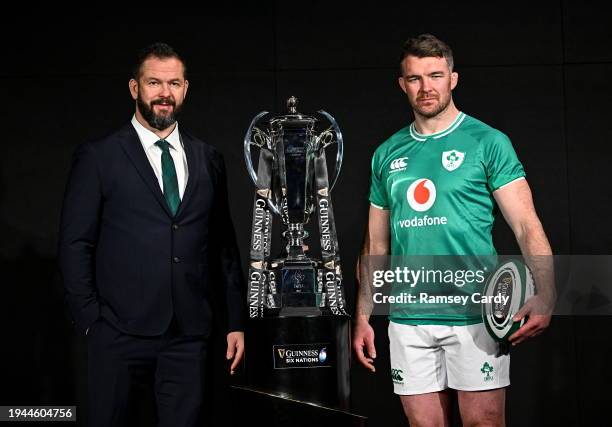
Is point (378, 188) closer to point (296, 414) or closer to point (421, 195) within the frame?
point (421, 195)

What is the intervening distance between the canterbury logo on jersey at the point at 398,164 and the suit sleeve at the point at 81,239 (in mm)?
1058

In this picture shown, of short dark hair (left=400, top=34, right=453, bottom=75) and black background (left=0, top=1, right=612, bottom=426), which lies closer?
short dark hair (left=400, top=34, right=453, bottom=75)

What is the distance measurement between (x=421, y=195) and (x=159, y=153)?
954 millimetres

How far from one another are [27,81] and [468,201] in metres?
2.25

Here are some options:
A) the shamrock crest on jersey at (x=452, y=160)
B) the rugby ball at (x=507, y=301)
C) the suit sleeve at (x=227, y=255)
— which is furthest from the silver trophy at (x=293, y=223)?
the rugby ball at (x=507, y=301)

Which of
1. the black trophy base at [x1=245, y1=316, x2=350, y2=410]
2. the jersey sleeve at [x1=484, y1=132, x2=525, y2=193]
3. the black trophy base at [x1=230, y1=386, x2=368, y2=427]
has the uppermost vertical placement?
the jersey sleeve at [x1=484, y1=132, x2=525, y2=193]

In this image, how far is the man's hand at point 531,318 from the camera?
284 cm

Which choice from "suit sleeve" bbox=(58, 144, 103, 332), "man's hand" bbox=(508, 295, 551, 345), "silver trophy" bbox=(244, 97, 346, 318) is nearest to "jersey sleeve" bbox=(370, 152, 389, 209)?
"silver trophy" bbox=(244, 97, 346, 318)

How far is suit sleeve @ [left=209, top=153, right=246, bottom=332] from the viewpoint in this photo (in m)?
2.98

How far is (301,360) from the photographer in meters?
2.73

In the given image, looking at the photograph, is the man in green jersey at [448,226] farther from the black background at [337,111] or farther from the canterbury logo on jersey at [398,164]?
the black background at [337,111]

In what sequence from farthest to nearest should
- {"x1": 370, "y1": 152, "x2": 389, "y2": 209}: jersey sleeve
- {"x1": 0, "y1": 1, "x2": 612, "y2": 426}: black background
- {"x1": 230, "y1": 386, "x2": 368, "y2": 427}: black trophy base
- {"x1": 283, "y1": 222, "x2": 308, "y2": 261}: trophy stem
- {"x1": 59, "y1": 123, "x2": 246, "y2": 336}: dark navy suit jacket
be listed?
{"x1": 0, "y1": 1, "x2": 612, "y2": 426}: black background
{"x1": 370, "y1": 152, "x2": 389, "y2": 209}: jersey sleeve
{"x1": 283, "y1": 222, "x2": 308, "y2": 261}: trophy stem
{"x1": 59, "y1": 123, "x2": 246, "y2": 336}: dark navy suit jacket
{"x1": 230, "y1": 386, "x2": 368, "y2": 427}: black trophy base

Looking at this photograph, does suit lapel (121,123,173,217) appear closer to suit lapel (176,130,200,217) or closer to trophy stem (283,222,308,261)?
suit lapel (176,130,200,217)

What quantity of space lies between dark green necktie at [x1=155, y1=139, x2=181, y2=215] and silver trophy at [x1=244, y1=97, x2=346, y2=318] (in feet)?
0.90
